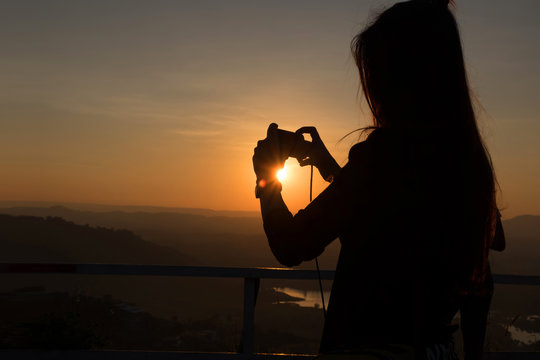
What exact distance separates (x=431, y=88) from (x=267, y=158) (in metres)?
0.44

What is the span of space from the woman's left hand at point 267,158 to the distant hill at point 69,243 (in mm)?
113740

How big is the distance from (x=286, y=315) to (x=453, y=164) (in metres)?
73.7

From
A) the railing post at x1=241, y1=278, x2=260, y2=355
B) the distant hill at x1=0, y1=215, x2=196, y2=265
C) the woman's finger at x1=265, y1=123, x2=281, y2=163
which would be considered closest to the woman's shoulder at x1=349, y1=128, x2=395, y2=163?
the woman's finger at x1=265, y1=123, x2=281, y2=163

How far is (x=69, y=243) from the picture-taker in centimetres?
11994

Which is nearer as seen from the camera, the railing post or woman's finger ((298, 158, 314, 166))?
woman's finger ((298, 158, 314, 166))

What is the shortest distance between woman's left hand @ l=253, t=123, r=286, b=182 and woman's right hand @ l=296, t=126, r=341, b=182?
27cm

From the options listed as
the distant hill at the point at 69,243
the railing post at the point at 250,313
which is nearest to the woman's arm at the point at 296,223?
the railing post at the point at 250,313

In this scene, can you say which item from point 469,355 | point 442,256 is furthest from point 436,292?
point 469,355

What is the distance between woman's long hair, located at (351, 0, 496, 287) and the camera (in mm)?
1215

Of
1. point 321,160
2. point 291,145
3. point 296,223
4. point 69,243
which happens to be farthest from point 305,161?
point 69,243

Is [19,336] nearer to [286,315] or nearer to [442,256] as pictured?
[442,256]

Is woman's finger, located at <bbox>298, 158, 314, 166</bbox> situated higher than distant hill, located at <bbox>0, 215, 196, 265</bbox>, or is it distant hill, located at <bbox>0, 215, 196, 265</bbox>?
woman's finger, located at <bbox>298, 158, 314, 166</bbox>

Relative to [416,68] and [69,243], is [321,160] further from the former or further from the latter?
[69,243]

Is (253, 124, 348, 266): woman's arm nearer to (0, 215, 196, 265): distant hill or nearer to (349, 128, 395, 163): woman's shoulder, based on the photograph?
(349, 128, 395, 163): woman's shoulder
